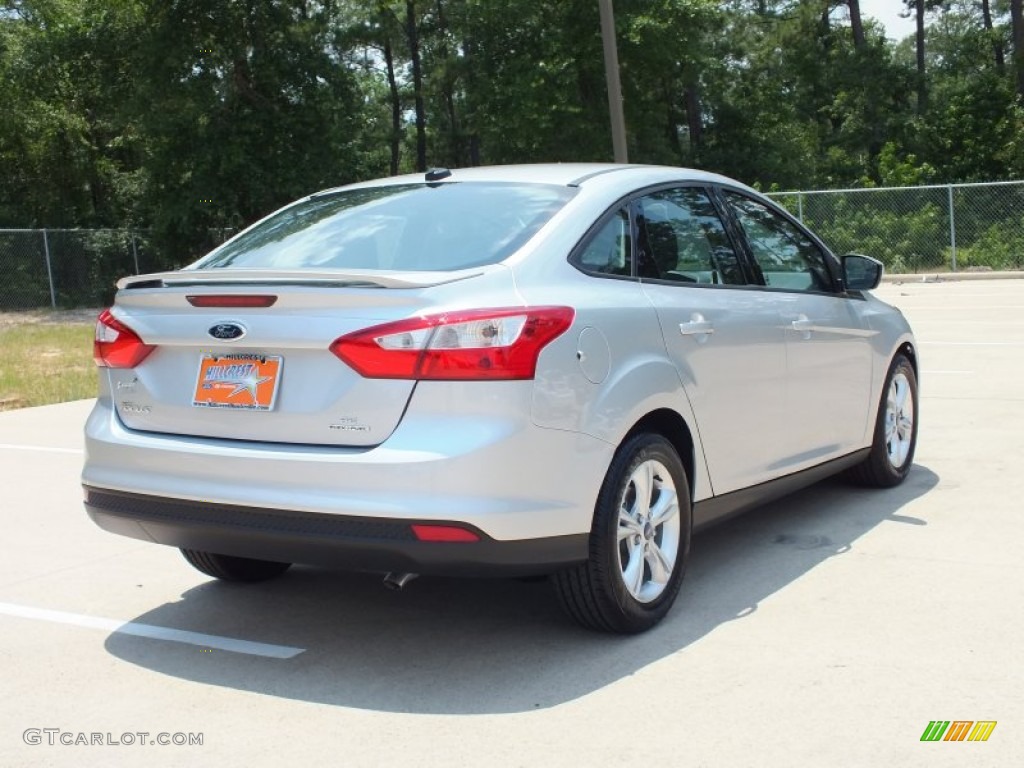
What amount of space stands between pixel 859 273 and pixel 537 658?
304 centimetres

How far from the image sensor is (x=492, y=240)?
429 centimetres

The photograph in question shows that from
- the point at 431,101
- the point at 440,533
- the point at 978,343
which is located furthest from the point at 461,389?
the point at 431,101

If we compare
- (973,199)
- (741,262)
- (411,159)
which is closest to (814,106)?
(411,159)

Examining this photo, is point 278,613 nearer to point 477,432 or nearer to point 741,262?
point 477,432

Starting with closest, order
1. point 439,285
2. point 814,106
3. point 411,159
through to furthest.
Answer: point 439,285, point 814,106, point 411,159

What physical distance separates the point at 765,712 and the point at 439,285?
1653 millimetres

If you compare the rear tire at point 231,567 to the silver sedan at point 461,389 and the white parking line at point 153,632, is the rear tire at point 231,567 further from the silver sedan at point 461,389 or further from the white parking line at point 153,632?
the white parking line at point 153,632

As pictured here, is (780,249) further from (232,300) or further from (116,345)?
(116,345)

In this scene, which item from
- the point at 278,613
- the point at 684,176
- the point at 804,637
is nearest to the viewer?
the point at 804,637

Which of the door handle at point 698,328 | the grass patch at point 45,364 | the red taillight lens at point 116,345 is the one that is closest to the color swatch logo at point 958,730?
the door handle at point 698,328

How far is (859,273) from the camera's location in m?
6.15

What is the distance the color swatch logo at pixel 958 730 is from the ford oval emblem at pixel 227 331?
2.44 m

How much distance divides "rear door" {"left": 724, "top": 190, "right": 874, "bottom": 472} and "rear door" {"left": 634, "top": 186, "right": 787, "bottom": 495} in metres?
0.14

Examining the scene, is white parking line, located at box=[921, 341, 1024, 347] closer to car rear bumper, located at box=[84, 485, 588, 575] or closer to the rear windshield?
the rear windshield
